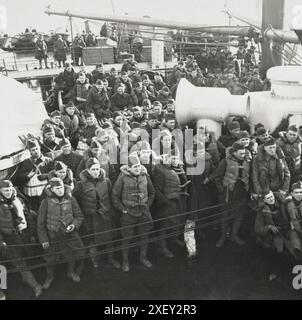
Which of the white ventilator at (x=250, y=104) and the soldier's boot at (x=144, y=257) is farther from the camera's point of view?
the white ventilator at (x=250, y=104)

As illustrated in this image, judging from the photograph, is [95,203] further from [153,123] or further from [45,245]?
[153,123]

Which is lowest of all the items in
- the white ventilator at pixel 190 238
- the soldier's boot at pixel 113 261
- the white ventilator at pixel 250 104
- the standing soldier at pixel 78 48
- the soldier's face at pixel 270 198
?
the soldier's boot at pixel 113 261

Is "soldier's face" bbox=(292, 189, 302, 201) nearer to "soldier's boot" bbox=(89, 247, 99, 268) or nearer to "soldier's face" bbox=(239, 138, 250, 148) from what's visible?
"soldier's face" bbox=(239, 138, 250, 148)

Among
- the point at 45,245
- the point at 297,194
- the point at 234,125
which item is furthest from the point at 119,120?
the point at 297,194

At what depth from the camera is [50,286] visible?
213 inches

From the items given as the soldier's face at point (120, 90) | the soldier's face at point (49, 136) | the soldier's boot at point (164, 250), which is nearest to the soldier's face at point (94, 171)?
the soldier's boot at point (164, 250)

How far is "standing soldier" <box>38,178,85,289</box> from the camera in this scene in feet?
16.9

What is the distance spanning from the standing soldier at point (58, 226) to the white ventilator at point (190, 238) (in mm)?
Result: 1382

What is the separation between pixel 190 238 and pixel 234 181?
0.97m

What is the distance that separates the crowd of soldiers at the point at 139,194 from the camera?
524 centimetres

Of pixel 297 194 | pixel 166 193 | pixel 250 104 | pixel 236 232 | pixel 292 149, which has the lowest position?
pixel 236 232

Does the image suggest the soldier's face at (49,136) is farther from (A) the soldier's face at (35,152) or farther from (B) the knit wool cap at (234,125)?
(B) the knit wool cap at (234,125)

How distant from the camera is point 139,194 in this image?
551 cm
